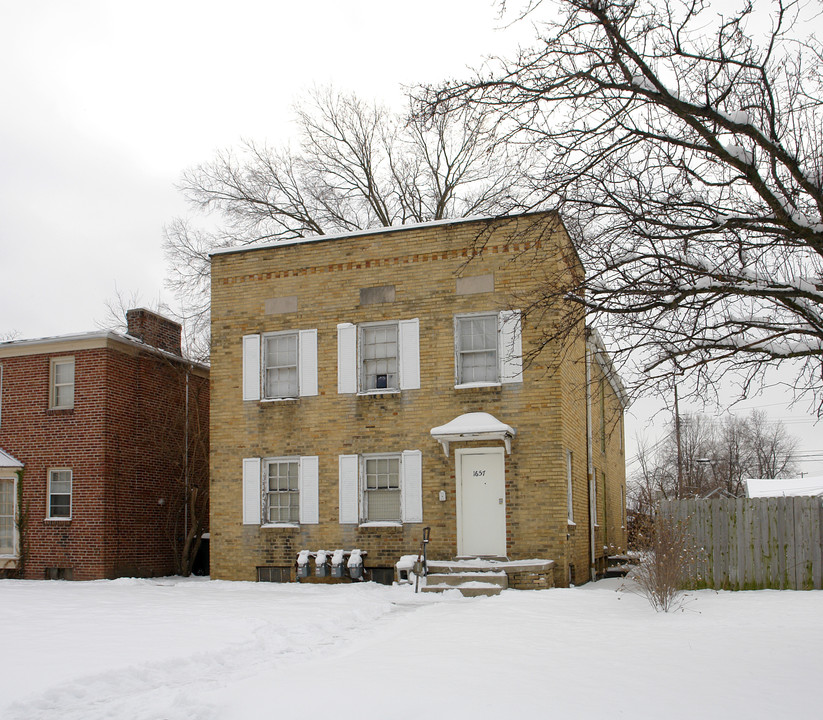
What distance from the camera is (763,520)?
14.8 m

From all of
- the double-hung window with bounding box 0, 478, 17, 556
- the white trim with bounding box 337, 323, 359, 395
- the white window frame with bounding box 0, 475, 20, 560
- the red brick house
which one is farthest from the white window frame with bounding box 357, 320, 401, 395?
the double-hung window with bounding box 0, 478, 17, 556

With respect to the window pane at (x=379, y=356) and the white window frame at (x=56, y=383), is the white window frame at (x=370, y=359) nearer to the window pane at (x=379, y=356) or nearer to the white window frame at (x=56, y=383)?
the window pane at (x=379, y=356)

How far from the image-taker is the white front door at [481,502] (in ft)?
53.8

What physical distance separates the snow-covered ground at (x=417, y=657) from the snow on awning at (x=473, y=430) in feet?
9.78

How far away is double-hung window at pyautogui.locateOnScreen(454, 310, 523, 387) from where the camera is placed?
55.0 ft

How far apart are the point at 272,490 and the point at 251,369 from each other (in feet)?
9.00

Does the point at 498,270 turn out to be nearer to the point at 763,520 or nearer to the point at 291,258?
the point at 291,258

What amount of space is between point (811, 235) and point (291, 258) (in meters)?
13.0

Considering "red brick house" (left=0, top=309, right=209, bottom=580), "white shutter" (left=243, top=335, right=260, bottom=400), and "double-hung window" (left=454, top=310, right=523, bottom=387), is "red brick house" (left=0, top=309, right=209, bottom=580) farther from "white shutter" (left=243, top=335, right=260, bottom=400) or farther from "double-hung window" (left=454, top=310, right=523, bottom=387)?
"double-hung window" (left=454, top=310, right=523, bottom=387)

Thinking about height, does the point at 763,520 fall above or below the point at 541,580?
above

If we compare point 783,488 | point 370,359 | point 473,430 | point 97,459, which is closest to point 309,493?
point 370,359

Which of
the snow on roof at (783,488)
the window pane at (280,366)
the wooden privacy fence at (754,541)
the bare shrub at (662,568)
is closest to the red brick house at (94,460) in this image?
the window pane at (280,366)

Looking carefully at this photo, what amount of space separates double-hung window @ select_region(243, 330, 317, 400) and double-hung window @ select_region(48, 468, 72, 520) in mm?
5600

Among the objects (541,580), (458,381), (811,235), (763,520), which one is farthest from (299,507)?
(811,235)
